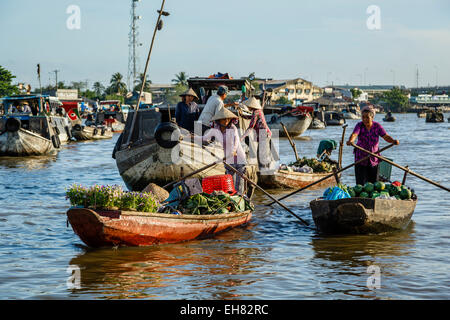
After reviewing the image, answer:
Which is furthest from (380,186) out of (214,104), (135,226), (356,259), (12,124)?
(12,124)

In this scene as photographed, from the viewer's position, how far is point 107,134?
38.8 metres

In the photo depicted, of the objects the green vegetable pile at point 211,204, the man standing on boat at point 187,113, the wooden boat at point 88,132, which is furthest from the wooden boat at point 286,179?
the wooden boat at point 88,132

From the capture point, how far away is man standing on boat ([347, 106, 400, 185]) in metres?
8.77

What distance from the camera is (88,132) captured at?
35.9m

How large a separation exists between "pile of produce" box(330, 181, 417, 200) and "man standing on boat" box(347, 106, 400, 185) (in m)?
0.32

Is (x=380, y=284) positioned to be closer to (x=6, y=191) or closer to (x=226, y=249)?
(x=226, y=249)

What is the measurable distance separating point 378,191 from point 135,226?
12.1 feet

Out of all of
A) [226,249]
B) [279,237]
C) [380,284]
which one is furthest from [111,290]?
[279,237]

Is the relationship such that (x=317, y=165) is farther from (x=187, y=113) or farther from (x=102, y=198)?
(x=102, y=198)

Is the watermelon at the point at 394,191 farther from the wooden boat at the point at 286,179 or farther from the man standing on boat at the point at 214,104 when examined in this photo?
the wooden boat at the point at 286,179

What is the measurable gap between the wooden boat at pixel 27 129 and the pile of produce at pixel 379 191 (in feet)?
54.1

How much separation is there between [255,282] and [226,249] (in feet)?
5.24

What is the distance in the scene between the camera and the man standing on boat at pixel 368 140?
8.77 m

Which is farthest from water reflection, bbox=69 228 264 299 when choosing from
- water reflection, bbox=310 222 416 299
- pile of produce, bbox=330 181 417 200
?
pile of produce, bbox=330 181 417 200
